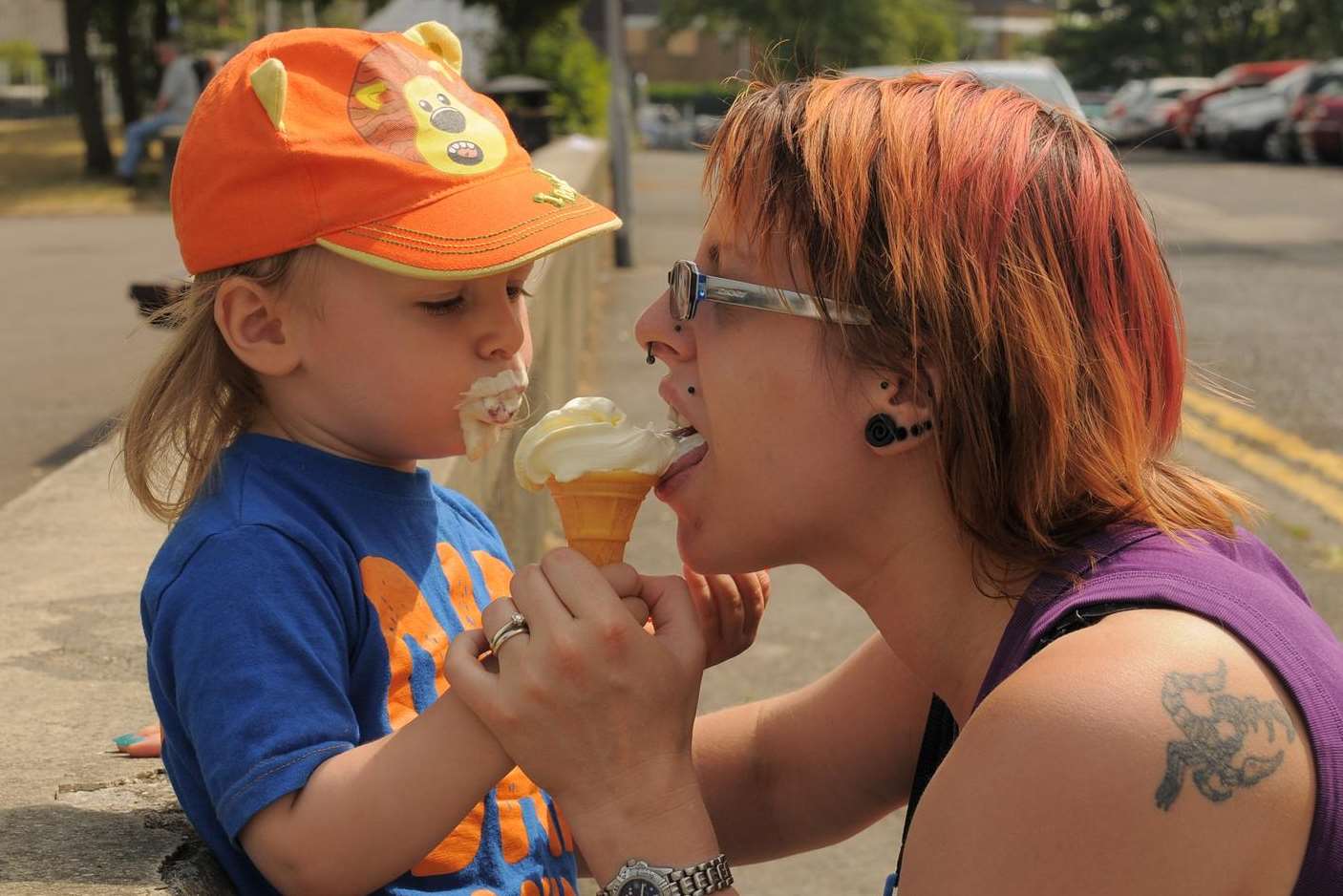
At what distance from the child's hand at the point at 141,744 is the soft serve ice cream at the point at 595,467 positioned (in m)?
0.72

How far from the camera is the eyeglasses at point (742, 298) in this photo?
84.4 inches

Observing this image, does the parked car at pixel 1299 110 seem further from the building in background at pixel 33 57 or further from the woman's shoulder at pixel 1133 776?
the building in background at pixel 33 57

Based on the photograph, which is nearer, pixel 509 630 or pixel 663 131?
pixel 509 630

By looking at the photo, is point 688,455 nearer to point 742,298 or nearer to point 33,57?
point 742,298

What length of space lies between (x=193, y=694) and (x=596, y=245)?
12188mm

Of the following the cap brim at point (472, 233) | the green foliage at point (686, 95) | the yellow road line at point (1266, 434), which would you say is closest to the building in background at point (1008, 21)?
the green foliage at point (686, 95)

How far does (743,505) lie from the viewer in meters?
2.24

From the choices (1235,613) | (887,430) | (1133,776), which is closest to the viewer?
(1133,776)

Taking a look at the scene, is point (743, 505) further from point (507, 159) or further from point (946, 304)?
point (507, 159)

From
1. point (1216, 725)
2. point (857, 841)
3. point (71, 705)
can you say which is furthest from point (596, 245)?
point (1216, 725)

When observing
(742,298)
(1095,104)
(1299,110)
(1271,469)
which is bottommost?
(1095,104)

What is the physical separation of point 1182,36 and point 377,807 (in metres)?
80.5

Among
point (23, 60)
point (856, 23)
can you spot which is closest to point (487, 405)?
point (856, 23)

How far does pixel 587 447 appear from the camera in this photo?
245cm
